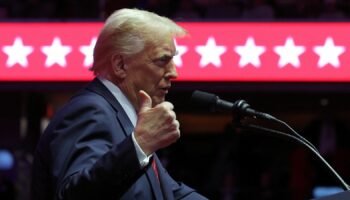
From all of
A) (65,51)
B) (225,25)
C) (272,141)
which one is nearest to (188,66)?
(225,25)

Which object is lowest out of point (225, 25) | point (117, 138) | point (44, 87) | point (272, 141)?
point (272, 141)

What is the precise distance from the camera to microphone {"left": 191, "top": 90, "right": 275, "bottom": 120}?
310 cm

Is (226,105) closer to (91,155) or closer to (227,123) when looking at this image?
(91,155)

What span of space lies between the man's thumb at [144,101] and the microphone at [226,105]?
0.34 m

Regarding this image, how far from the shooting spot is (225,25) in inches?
359

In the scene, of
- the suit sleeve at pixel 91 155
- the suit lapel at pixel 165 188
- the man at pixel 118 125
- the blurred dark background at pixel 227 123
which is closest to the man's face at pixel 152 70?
the man at pixel 118 125

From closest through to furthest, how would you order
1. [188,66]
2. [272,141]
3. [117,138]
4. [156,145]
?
[156,145]
[117,138]
[188,66]
[272,141]

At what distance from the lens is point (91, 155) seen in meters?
2.79

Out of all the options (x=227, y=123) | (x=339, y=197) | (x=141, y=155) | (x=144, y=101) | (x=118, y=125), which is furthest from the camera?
(x=227, y=123)

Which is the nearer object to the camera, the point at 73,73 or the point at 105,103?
the point at 105,103

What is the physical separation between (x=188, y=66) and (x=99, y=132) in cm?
612

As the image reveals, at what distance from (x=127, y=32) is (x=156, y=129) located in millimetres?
414

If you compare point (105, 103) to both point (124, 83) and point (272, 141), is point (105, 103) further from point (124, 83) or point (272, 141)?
point (272, 141)

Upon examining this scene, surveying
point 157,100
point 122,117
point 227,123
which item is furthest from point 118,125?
point 227,123
